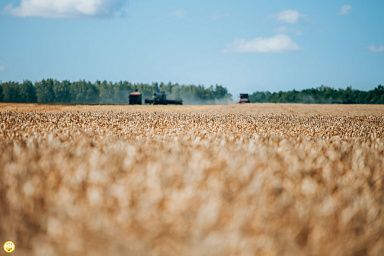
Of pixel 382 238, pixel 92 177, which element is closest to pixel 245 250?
pixel 382 238

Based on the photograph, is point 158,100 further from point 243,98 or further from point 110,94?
point 110,94

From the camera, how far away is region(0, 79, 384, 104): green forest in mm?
131375

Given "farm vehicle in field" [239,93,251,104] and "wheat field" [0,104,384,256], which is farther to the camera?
"farm vehicle in field" [239,93,251,104]

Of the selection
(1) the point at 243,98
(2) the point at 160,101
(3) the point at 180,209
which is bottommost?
(3) the point at 180,209

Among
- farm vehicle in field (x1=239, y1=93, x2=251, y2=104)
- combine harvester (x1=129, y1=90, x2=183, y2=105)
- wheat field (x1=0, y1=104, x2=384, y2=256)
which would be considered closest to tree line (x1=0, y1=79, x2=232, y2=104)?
combine harvester (x1=129, y1=90, x2=183, y2=105)

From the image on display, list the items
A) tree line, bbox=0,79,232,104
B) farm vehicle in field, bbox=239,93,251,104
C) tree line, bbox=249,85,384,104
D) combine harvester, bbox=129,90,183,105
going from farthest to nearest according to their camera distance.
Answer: tree line, bbox=0,79,232,104 → tree line, bbox=249,85,384,104 → farm vehicle in field, bbox=239,93,251,104 → combine harvester, bbox=129,90,183,105

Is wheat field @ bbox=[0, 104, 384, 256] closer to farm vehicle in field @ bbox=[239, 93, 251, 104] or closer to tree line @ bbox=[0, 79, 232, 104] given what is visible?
farm vehicle in field @ bbox=[239, 93, 251, 104]

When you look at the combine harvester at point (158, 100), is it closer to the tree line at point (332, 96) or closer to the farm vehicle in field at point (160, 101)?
the farm vehicle in field at point (160, 101)

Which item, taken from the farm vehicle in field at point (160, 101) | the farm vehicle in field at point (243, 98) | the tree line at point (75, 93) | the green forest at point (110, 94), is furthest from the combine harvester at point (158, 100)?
the tree line at point (75, 93)

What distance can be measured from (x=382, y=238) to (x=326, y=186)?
0.77 metres

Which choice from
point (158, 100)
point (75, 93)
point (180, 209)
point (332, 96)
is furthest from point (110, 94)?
point (180, 209)

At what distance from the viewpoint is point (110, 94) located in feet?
614

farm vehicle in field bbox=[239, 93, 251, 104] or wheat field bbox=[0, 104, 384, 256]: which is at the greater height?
farm vehicle in field bbox=[239, 93, 251, 104]

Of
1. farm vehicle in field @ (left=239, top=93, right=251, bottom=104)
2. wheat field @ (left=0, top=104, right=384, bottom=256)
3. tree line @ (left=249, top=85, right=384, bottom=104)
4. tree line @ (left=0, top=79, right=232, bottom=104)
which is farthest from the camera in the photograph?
tree line @ (left=0, top=79, right=232, bottom=104)
